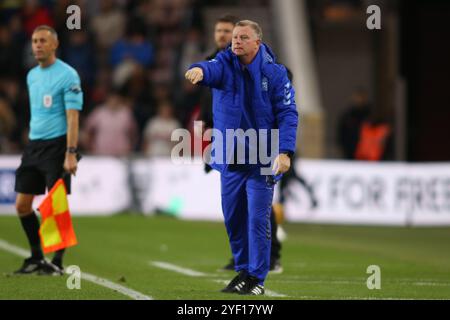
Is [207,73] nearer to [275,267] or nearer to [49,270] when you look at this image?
[49,270]

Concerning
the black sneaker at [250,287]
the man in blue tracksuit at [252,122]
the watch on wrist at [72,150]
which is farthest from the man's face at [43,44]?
the black sneaker at [250,287]

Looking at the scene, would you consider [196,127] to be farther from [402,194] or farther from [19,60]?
[19,60]

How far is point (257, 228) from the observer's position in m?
11.6

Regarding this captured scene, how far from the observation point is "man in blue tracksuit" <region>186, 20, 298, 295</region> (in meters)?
11.6

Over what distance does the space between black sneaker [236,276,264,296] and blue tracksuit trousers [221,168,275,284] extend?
0.05m

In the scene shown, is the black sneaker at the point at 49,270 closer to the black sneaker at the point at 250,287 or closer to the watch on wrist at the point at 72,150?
the watch on wrist at the point at 72,150

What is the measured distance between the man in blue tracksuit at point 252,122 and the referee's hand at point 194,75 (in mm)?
195

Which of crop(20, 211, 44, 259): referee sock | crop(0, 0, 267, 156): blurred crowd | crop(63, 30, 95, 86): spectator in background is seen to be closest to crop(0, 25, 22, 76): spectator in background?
crop(0, 0, 267, 156): blurred crowd

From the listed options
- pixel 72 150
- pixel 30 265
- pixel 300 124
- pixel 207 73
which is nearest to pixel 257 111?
pixel 207 73

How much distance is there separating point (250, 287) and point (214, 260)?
14.6 feet

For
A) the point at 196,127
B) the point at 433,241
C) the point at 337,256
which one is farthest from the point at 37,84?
the point at 433,241

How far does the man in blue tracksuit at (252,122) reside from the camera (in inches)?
456

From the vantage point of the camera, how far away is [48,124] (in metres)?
13.7

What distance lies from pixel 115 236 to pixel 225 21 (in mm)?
6109
